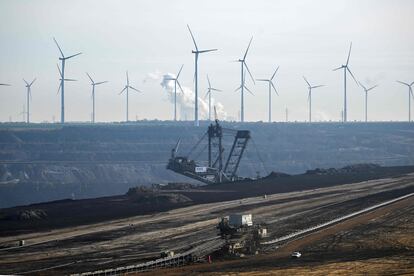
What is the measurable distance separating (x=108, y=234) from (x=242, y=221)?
19.3m

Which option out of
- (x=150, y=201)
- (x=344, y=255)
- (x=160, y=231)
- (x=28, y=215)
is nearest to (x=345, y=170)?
(x=150, y=201)

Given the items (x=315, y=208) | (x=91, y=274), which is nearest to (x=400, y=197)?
(x=315, y=208)

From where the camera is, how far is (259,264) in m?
62.1

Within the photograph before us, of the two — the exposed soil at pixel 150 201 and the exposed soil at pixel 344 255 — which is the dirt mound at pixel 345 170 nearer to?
the exposed soil at pixel 150 201

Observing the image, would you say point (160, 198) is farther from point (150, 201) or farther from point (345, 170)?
point (345, 170)

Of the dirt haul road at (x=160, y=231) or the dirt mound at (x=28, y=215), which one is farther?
the dirt mound at (x=28, y=215)

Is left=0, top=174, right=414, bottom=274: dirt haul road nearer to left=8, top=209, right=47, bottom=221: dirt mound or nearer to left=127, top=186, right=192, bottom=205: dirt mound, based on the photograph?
left=127, top=186, right=192, bottom=205: dirt mound

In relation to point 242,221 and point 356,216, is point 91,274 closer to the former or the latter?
point 242,221

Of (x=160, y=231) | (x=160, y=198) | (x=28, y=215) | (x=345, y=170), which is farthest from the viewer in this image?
(x=345, y=170)

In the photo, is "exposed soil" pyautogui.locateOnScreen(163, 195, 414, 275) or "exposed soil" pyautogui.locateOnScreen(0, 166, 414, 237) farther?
"exposed soil" pyautogui.locateOnScreen(0, 166, 414, 237)

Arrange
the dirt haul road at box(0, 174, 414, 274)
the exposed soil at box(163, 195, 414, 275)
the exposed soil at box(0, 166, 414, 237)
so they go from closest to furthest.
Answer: the exposed soil at box(163, 195, 414, 275)
the dirt haul road at box(0, 174, 414, 274)
the exposed soil at box(0, 166, 414, 237)

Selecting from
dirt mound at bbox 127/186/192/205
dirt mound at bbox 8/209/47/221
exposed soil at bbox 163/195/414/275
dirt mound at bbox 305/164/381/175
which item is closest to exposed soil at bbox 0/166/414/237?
dirt mound at bbox 127/186/192/205

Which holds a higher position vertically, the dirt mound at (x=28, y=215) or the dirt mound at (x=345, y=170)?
the dirt mound at (x=345, y=170)

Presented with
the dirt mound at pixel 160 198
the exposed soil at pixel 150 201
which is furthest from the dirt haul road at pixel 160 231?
the dirt mound at pixel 160 198
